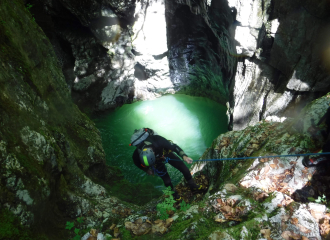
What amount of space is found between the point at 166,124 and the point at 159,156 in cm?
619

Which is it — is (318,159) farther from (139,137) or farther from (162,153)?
(139,137)

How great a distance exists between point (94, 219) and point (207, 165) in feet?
9.08

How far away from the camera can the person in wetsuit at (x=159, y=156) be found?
12.7 feet

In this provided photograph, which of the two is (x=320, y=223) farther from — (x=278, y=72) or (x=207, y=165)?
(x=278, y=72)

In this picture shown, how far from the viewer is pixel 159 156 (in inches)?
168

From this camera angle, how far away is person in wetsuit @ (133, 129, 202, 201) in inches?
152

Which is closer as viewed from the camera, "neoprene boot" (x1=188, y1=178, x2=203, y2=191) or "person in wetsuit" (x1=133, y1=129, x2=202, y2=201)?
"person in wetsuit" (x1=133, y1=129, x2=202, y2=201)

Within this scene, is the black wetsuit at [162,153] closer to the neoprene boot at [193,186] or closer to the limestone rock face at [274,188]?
the neoprene boot at [193,186]

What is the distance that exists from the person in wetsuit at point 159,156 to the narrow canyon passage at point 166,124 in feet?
8.25

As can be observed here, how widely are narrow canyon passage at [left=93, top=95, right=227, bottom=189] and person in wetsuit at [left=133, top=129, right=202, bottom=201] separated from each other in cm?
251

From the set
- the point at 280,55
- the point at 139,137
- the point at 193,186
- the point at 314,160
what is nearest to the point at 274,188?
the point at 314,160

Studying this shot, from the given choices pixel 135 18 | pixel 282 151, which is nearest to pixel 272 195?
pixel 282 151

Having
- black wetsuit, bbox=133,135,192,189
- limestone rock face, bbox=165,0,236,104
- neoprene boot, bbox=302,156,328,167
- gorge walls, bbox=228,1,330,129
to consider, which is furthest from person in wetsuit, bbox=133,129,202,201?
limestone rock face, bbox=165,0,236,104

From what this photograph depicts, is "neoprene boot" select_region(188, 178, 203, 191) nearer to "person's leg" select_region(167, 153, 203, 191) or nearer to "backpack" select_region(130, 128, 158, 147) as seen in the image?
"person's leg" select_region(167, 153, 203, 191)
